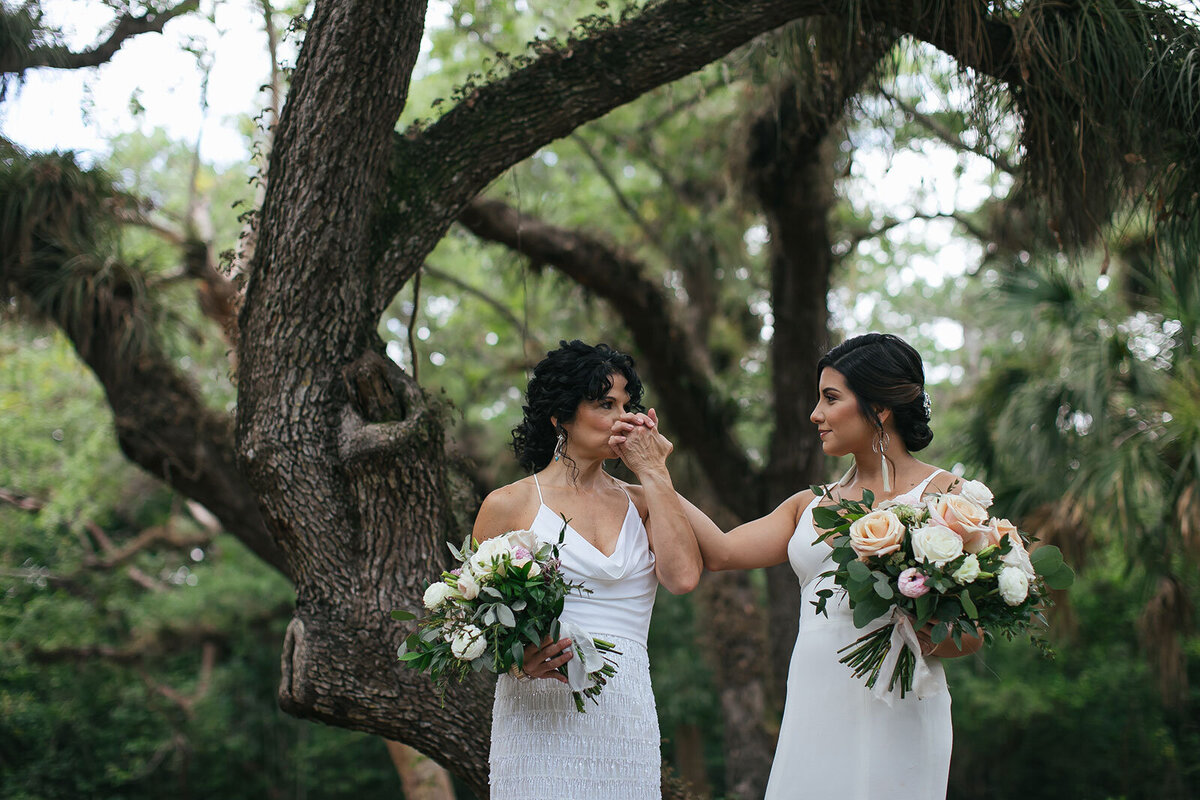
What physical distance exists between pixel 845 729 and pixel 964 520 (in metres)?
0.82

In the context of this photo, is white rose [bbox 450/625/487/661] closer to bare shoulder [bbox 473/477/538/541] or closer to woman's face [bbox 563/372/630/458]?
bare shoulder [bbox 473/477/538/541]

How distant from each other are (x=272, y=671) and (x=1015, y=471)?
35.7 ft

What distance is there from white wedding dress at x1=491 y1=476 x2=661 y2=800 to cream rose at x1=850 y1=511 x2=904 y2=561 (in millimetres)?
859

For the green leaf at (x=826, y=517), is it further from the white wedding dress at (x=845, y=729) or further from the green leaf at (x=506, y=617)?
the green leaf at (x=506, y=617)

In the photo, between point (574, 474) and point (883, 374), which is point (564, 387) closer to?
point (574, 474)

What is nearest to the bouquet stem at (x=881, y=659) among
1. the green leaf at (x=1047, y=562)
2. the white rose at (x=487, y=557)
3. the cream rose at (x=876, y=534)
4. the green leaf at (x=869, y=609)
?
the green leaf at (x=869, y=609)

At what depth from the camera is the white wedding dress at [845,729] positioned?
9.93 ft

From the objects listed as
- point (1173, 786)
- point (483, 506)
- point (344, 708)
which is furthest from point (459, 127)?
point (1173, 786)

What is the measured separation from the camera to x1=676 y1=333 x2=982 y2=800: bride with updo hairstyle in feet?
9.96

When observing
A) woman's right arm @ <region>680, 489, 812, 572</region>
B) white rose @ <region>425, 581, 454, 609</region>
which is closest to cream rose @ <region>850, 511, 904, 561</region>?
woman's right arm @ <region>680, 489, 812, 572</region>

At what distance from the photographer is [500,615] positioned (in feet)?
9.28

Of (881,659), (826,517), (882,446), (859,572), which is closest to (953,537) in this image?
(859,572)

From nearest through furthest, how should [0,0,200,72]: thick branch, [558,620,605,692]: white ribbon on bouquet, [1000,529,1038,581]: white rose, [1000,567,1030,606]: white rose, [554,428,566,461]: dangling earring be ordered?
1. [1000,567,1030,606]: white rose
2. [1000,529,1038,581]: white rose
3. [558,620,605,692]: white ribbon on bouquet
4. [554,428,566,461]: dangling earring
5. [0,0,200,72]: thick branch

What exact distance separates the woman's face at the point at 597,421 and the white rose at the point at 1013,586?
1.33 metres
